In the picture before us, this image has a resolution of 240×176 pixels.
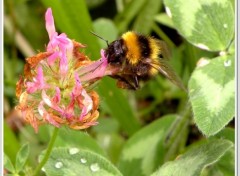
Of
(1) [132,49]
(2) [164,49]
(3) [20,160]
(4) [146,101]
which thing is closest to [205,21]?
(2) [164,49]

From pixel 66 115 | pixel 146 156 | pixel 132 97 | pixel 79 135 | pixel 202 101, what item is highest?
pixel 66 115

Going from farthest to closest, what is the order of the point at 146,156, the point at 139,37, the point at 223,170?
the point at 146,156 → the point at 223,170 → the point at 139,37

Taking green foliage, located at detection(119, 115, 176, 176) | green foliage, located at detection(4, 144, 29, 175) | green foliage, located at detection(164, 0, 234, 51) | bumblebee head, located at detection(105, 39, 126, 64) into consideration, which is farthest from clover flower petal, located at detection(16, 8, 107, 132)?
green foliage, located at detection(119, 115, 176, 176)

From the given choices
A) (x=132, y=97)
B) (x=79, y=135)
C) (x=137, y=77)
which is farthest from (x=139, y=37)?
(x=132, y=97)

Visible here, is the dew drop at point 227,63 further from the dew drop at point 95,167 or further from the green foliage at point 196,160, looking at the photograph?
the dew drop at point 95,167

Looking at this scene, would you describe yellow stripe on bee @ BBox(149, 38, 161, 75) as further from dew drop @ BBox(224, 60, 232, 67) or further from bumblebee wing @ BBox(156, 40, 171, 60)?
dew drop @ BBox(224, 60, 232, 67)

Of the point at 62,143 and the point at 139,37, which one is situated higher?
the point at 139,37

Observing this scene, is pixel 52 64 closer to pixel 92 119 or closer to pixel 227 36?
pixel 92 119

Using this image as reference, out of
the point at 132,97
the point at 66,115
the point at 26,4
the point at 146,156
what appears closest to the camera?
the point at 66,115
